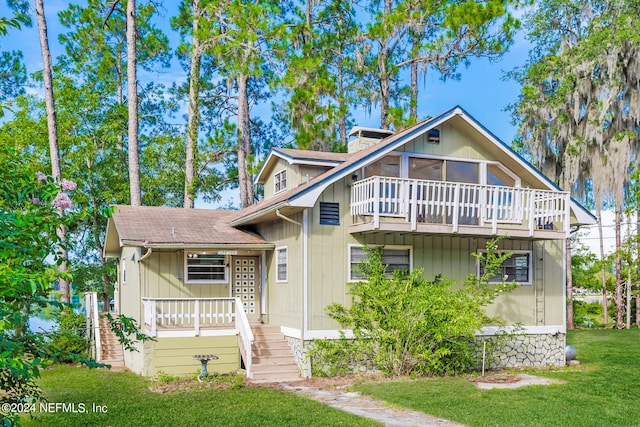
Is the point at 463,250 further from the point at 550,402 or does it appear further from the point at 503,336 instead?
the point at 550,402

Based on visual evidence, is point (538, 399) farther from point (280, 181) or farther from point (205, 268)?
point (280, 181)

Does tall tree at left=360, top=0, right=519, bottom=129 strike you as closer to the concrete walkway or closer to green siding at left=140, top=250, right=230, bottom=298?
green siding at left=140, top=250, right=230, bottom=298

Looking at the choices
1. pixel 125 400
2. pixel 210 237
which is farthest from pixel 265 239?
pixel 125 400

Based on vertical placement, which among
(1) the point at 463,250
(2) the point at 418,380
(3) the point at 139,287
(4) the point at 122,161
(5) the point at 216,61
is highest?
(5) the point at 216,61

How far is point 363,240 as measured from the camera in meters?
14.0

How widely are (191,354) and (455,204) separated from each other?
673cm

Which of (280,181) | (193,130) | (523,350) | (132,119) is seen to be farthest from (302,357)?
(193,130)

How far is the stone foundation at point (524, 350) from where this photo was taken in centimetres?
1477

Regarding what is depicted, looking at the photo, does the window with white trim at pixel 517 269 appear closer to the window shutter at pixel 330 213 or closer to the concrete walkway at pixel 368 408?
the window shutter at pixel 330 213

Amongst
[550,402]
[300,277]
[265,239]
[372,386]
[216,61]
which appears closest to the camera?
[550,402]

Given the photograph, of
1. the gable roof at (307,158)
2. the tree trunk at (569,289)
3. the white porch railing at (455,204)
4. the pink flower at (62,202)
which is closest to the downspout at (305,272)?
the white porch railing at (455,204)

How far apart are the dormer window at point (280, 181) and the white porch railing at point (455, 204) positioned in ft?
10.1

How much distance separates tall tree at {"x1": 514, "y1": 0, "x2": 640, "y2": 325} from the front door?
13994mm

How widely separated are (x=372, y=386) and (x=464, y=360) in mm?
2891
